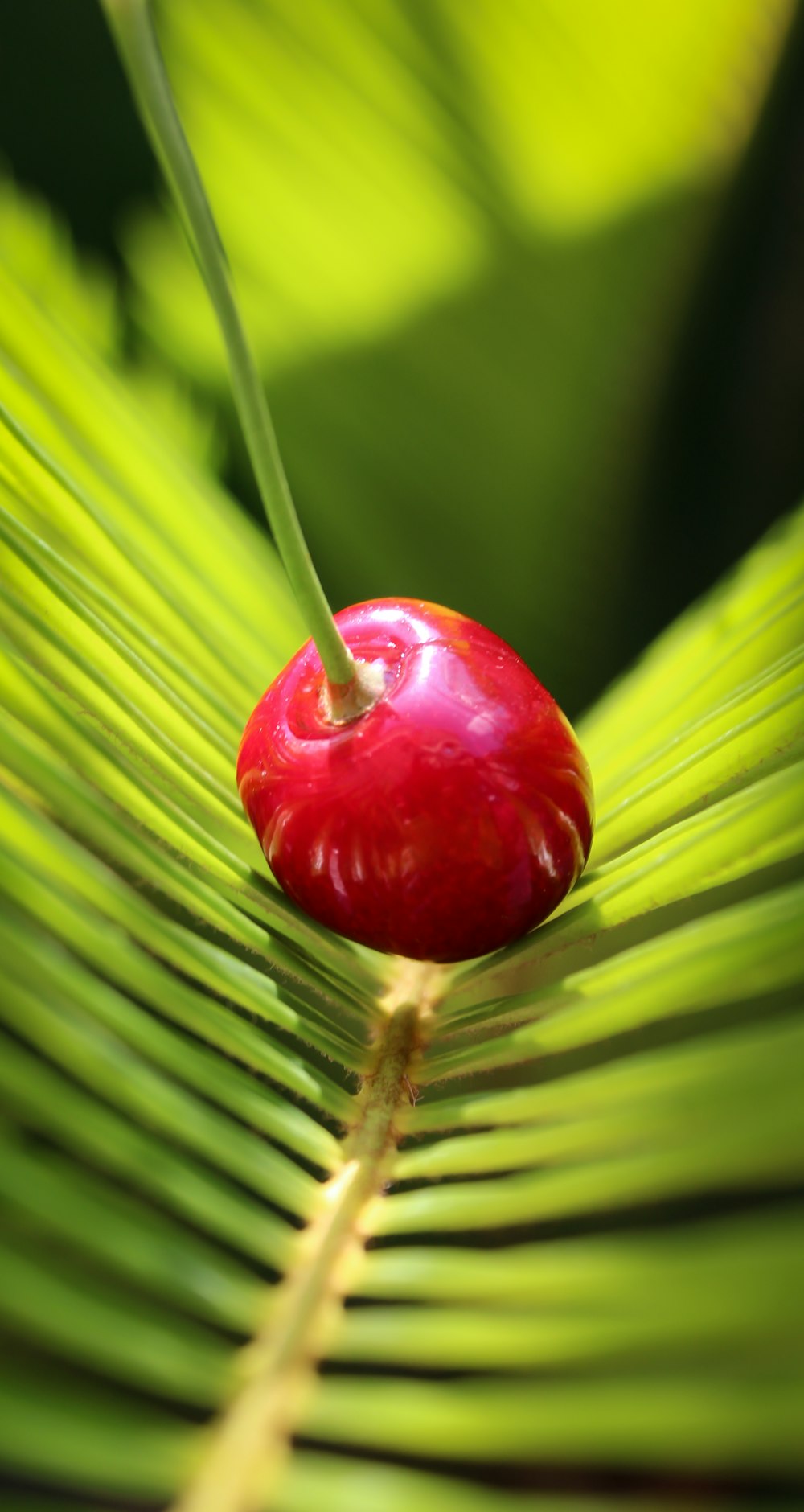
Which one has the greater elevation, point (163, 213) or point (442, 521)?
point (163, 213)

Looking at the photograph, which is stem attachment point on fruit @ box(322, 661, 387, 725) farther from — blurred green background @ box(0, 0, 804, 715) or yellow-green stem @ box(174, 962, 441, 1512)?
blurred green background @ box(0, 0, 804, 715)

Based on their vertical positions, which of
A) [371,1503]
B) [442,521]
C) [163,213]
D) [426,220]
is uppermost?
[163,213]

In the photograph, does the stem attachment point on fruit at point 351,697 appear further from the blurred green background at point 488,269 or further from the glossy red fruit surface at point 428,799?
the blurred green background at point 488,269

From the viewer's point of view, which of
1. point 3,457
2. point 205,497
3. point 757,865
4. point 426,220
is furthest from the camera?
point 426,220

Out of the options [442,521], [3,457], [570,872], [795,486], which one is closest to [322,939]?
[570,872]

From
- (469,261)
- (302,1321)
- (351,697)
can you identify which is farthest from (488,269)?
(302,1321)

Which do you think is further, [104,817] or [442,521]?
[442,521]

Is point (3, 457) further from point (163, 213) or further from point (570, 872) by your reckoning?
point (163, 213)

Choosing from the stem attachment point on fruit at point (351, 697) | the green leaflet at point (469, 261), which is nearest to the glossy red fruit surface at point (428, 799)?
the stem attachment point on fruit at point (351, 697)
